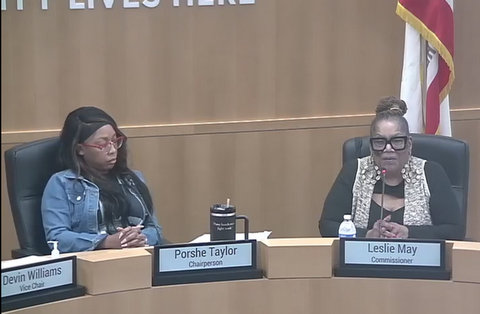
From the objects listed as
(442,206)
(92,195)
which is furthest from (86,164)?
(442,206)

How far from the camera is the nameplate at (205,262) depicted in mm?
2275

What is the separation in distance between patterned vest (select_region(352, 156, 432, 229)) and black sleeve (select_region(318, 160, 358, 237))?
0.02m

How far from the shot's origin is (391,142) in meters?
3.21

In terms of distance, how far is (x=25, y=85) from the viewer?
3.92 meters

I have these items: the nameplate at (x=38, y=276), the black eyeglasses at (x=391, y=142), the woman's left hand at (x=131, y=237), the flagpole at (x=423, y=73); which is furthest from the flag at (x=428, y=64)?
the nameplate at (x=38, y=276)

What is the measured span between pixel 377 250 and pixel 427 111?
2115 millimetres

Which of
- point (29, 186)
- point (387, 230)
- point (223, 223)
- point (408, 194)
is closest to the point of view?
point (223, 223)

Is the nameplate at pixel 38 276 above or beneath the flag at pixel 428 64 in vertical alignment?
beneath

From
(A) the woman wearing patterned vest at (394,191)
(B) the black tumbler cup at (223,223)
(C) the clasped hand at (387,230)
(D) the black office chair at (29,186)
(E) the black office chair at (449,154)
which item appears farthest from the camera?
(E) the black office chair at (449,154)

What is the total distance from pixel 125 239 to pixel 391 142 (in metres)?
1.02

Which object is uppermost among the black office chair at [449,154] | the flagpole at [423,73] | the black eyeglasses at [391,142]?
the flagpole at [423,73]

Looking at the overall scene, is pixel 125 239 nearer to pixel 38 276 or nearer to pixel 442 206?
pixel 38 276

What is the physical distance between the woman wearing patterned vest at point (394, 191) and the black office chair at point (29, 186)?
1037 millimetres

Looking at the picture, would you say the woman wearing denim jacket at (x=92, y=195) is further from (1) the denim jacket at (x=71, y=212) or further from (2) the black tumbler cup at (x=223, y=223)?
(2) the black tumbler cup at (x=223, y=223)
